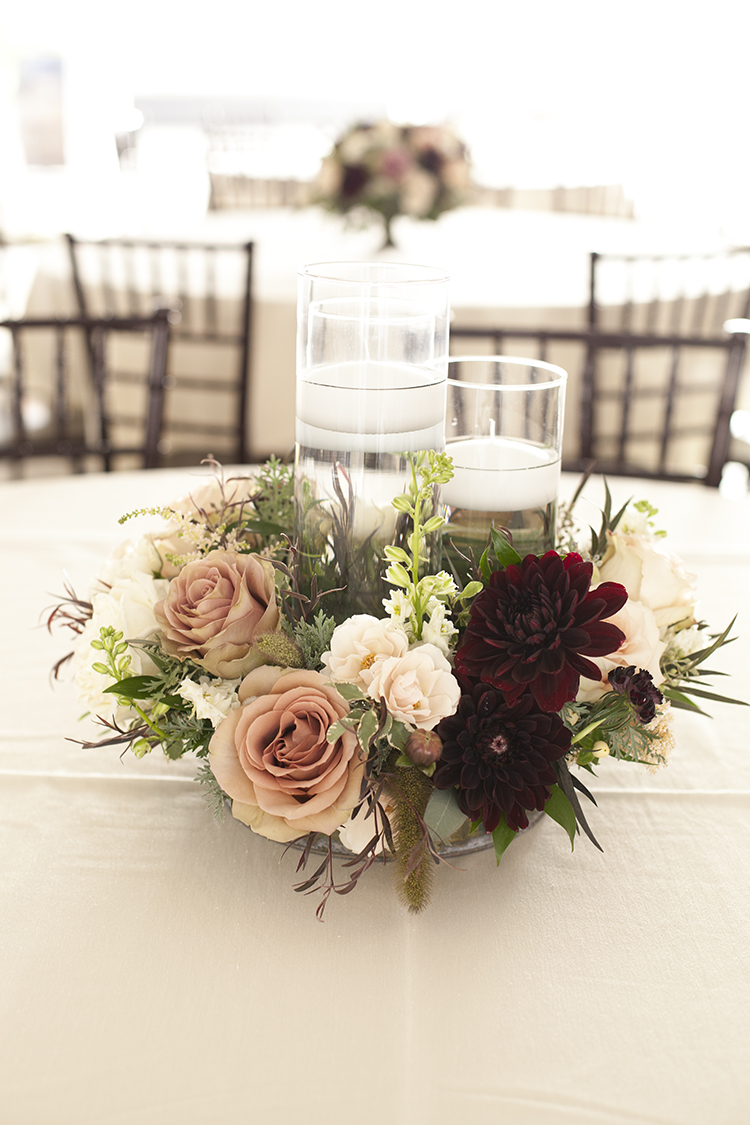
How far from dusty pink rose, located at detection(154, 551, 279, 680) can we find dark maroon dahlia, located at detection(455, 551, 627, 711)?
137mm

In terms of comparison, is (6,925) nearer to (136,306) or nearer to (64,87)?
(136,306)

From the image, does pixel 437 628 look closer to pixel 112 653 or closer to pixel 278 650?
pixel 278 650

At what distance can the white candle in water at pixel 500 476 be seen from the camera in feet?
2.15

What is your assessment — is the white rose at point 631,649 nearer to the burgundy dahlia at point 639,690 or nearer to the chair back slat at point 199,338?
the burgundy dahlia at point 639,690

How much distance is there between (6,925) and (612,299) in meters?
2.50

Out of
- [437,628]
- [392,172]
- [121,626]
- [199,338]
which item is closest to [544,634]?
[437,628]

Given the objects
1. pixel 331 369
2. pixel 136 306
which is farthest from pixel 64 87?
pixel 331 369

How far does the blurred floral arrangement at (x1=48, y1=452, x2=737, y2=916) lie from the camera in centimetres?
55

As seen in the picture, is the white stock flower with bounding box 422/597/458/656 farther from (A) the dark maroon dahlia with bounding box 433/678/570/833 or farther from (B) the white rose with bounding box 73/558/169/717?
(B) the white rose with bounding box 73/558/169/717

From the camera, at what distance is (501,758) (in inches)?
22.0

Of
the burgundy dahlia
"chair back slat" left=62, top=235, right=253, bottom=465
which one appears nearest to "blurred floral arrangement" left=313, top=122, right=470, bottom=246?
"chair back slat" left=62, top=235, right=253, bottom=465

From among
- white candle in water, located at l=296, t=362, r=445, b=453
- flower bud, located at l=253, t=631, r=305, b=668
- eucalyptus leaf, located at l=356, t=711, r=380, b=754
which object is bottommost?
eucalyptus leaf, located at l=356, t=711, r=380, b=754

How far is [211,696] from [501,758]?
18 centimetres

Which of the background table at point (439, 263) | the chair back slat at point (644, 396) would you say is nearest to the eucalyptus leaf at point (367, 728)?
the chair back slat at point (644, 396)
